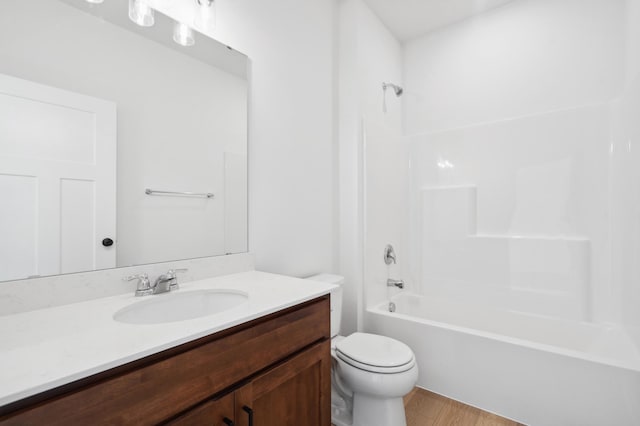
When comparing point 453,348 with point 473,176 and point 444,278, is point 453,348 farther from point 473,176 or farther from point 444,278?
point 473,176

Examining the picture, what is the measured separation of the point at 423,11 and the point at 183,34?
199 centimetres

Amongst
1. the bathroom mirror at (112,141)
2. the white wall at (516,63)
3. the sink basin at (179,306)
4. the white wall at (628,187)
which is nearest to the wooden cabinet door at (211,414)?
the sink basin at (179,306)

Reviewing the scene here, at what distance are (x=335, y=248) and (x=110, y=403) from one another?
65.6 inches

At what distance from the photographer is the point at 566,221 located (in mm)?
2023

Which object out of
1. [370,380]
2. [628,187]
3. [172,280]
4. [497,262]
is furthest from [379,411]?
[628,187]

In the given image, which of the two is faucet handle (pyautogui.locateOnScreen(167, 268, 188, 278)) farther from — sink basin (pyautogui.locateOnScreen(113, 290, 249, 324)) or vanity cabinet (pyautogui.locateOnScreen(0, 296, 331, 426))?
vanity cabinet (pyautogui.locateOnScreen(0, 296, 331, 426))

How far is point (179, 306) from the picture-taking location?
110cm

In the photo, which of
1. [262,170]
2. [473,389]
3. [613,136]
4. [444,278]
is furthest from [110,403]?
[613,136]

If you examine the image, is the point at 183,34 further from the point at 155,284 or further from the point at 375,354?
the point at 375,354

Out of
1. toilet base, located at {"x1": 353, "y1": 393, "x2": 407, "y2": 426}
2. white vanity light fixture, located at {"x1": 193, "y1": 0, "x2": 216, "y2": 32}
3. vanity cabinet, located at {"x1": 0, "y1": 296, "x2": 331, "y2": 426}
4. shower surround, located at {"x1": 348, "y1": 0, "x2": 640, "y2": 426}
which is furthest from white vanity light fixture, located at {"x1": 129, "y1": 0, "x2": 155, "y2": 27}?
toilet base, located at {"x1": 353, "y1": 393, "x2": 407, "y2": 426}

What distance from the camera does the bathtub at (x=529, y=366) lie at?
4.60ft

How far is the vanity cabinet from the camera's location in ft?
1.83

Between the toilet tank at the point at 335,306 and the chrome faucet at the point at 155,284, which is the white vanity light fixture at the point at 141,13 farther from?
the toilet tank at the point at 335,306

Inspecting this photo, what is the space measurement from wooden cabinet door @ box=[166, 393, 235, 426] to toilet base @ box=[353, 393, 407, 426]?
91 centimetres
